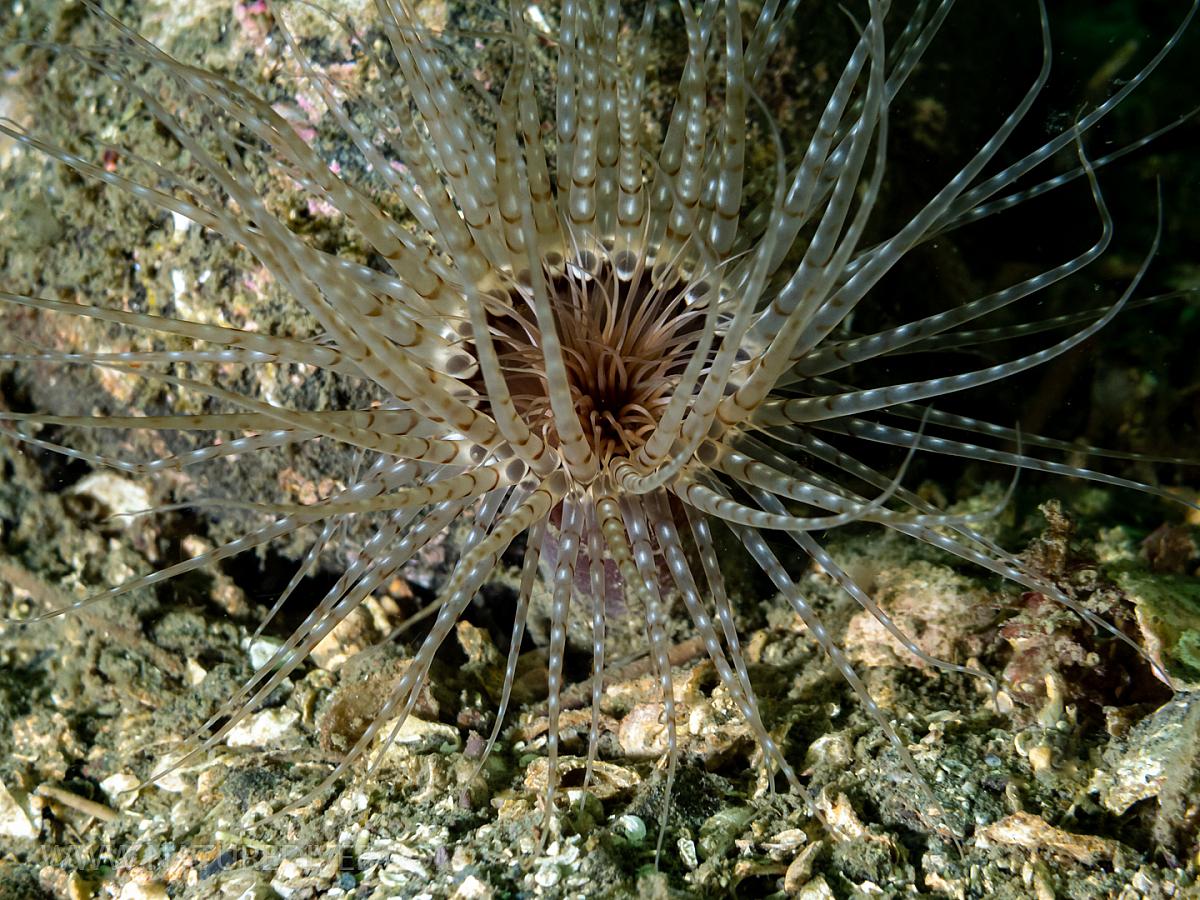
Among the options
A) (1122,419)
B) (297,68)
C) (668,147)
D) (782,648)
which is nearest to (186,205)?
(297,68)

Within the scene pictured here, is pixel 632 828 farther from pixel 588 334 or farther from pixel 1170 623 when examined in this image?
pixel 1170 623

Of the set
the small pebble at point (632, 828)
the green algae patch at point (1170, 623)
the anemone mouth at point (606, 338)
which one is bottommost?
the small pebble at point (632, 828)

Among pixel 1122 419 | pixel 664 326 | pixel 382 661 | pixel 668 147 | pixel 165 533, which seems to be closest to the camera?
pixel 668 147

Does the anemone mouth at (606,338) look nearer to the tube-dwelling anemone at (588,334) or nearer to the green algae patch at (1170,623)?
the tube-dwelling anemone at (588,334)

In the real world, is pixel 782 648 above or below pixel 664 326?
below

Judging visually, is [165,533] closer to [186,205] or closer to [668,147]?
[186,205]

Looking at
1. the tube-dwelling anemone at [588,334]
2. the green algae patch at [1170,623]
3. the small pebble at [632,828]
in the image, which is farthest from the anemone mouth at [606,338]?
the green algae patch at [1170,623]

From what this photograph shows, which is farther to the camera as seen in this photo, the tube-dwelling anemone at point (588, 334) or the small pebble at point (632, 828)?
the small pebble at point (632, 828)
